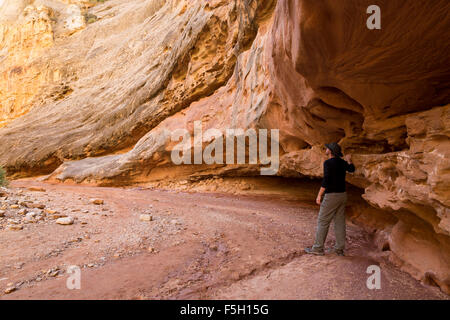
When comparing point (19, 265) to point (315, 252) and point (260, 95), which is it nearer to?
point (315, 252)

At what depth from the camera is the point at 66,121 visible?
46.9 ft

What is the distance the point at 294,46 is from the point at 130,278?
3133mm

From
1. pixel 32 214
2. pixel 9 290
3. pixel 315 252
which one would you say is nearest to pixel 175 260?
pixel 9 290

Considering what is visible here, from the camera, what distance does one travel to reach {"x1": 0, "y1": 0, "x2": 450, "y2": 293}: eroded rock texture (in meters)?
2.31

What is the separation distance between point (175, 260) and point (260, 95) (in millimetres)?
4850

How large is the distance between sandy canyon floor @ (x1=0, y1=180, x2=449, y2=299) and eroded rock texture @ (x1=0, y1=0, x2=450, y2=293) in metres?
0.66

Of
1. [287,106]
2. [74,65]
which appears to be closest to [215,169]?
[287,106]

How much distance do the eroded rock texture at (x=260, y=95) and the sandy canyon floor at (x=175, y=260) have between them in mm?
659

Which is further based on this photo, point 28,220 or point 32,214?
point 32,214

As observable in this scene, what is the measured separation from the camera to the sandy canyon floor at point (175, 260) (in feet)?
6.62

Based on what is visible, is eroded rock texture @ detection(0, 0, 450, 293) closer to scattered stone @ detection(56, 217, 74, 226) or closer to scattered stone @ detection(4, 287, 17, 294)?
A: scattered stone @ detection(4, 287, 17, 294)

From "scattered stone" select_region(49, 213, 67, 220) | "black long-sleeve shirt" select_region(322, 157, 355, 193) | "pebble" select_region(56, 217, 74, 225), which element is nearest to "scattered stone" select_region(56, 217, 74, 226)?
"pebble" select_region(56, 217, 74, 225)

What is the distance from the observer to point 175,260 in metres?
2.60
